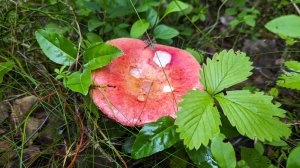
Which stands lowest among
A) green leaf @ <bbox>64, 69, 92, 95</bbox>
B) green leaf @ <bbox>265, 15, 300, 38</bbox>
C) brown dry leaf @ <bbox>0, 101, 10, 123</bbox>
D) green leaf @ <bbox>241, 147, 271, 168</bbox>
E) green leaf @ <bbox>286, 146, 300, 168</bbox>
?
brown dry leaf @ <bbox>0, 101, 10, 123</bbox>

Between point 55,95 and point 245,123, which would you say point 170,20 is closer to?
point 55,95

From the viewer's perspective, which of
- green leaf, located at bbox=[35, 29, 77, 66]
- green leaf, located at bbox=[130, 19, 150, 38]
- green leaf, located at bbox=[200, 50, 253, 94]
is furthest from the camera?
green leaf, located at bbox=[130, 19, 150, 38]

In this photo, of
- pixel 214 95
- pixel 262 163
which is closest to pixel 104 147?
pixel 214 95

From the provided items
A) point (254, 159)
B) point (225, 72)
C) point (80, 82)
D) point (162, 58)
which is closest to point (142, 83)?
point (162, 58)

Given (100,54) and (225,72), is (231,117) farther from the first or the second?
(100,54)

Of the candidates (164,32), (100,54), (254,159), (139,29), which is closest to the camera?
(254,159)

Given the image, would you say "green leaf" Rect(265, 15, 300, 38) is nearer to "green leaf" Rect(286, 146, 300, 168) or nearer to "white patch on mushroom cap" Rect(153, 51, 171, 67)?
"green leaf" Rect(286, 146, 300, 168)

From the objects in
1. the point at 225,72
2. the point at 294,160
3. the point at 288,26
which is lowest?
the point at 294,160

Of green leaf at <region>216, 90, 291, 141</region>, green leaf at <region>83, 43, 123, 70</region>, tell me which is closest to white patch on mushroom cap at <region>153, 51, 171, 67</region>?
green leaf at <region>83, 43, 123, 70</region>
